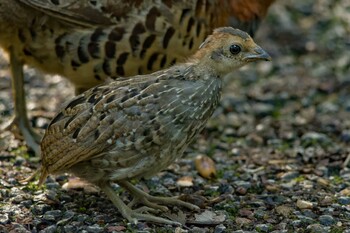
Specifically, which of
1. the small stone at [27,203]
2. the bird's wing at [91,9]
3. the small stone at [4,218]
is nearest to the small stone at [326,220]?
the small stone at [27,203]

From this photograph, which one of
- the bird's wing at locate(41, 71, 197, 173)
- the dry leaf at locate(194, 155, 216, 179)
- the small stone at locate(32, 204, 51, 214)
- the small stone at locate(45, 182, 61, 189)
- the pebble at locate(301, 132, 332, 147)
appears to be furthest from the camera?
the pebble at locate(301, 132, 332, 147)

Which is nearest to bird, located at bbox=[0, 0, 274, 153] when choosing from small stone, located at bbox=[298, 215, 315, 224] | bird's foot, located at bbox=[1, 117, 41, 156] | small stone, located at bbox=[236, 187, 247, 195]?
bird's foot, located at bbox=[1, 117, 41, 156]

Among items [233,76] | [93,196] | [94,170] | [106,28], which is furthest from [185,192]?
[233,76]

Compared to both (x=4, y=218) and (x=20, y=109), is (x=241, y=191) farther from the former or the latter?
(x=20, y=109)

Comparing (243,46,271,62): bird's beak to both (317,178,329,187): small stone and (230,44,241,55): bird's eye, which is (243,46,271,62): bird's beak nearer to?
(230,44,241,55): bird's eye

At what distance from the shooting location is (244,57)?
521 cm

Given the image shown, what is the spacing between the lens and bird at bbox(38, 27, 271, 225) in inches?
201

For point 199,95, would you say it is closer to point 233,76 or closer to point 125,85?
point 125,85

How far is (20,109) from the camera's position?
746cm

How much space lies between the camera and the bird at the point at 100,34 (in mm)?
6449

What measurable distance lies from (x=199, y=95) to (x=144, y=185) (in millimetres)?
1285

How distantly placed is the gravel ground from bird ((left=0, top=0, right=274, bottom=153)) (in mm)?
878

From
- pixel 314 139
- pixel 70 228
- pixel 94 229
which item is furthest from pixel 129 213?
pixel 314 139

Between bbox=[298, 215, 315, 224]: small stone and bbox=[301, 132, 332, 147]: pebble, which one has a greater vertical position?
bbox=[301, 132, 332, 147]: pebble
